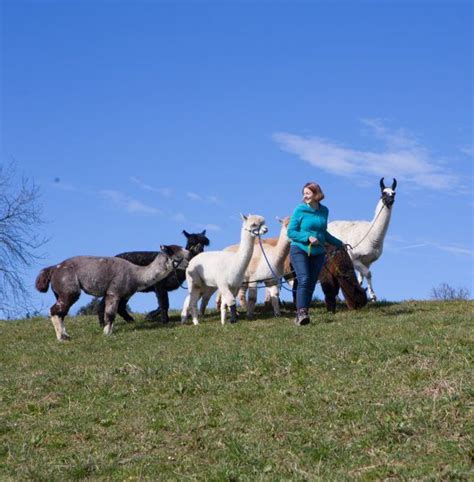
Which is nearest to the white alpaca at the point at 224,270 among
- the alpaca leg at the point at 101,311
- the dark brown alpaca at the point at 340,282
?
the dark brown alpaca at the point at 340,282

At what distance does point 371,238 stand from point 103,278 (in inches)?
243

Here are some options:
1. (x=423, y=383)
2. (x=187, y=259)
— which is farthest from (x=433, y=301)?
(x=423, y=383)

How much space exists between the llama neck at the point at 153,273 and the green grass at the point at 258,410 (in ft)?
14.4

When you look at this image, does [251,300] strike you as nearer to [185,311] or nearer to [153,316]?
[185,311]

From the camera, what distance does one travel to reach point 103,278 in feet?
59.1

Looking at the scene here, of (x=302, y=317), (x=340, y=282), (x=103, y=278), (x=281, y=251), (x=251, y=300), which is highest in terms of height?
(x=281, y=251)

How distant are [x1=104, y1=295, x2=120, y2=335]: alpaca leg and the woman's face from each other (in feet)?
15.9

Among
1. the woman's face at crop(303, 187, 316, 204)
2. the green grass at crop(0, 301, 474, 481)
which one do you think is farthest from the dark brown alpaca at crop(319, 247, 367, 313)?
the green grass at crop(0, 301, 474, 481)

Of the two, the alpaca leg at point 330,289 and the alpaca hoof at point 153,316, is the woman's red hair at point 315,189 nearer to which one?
the alpaca leg at point 330,289

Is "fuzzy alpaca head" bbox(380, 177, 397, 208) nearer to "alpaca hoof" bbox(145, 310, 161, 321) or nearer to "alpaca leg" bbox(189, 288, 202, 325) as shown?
"alpaca leg" bbox(189, 288, 202, 325)

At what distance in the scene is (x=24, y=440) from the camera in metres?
9.57

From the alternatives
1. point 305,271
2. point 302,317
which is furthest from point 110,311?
point 305,271

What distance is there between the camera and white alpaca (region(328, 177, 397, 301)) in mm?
19641

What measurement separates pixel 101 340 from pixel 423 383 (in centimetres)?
856
